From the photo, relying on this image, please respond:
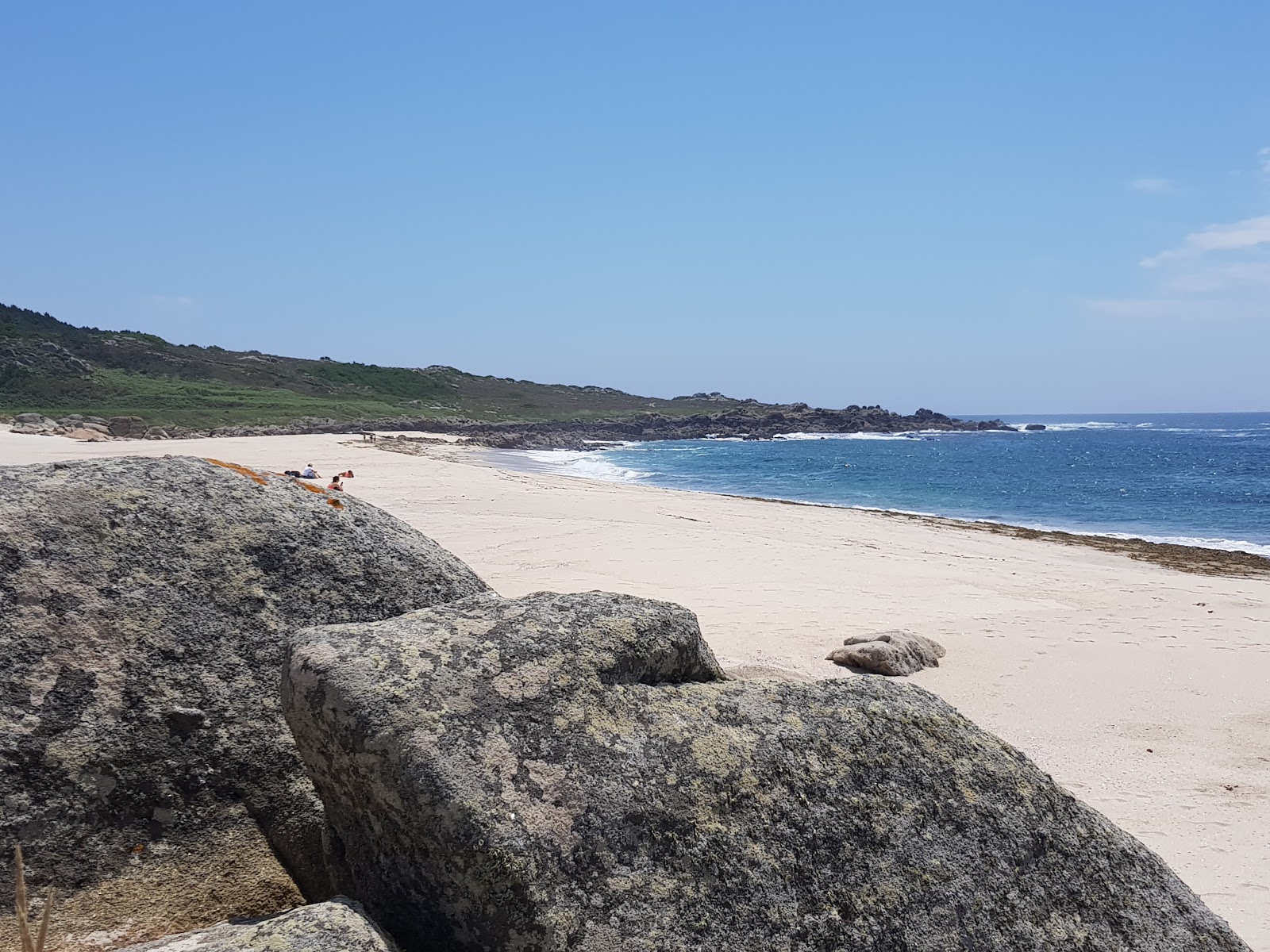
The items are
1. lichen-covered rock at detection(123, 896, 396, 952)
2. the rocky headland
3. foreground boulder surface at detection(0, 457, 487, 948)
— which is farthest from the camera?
the rocky headland

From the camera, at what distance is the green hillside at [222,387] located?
63.7 metres

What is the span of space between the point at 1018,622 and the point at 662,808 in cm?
1066

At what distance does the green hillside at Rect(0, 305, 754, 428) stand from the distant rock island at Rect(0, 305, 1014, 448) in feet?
0.80

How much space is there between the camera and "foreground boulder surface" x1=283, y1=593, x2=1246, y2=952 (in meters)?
2.29

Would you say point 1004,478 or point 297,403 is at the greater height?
point 297,403

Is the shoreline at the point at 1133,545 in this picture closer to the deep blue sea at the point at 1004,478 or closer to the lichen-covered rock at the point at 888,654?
the deep blue sea at the point at 1004,478

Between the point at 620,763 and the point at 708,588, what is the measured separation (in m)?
10.2

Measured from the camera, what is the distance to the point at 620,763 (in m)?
2.50

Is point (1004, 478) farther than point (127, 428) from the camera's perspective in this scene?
Yes

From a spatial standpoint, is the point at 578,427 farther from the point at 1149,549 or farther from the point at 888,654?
the point at 888,654

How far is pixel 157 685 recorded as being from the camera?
2939 millimetres

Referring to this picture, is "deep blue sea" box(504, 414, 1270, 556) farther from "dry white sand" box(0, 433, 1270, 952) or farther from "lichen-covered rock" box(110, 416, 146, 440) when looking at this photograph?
"lichen-covered rock" box(110, 416, 146, 440)

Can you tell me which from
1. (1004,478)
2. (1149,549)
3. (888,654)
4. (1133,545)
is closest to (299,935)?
(888,654)

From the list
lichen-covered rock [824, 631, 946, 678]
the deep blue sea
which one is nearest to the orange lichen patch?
lichen-covered rock [824, 631, 946, 678]
